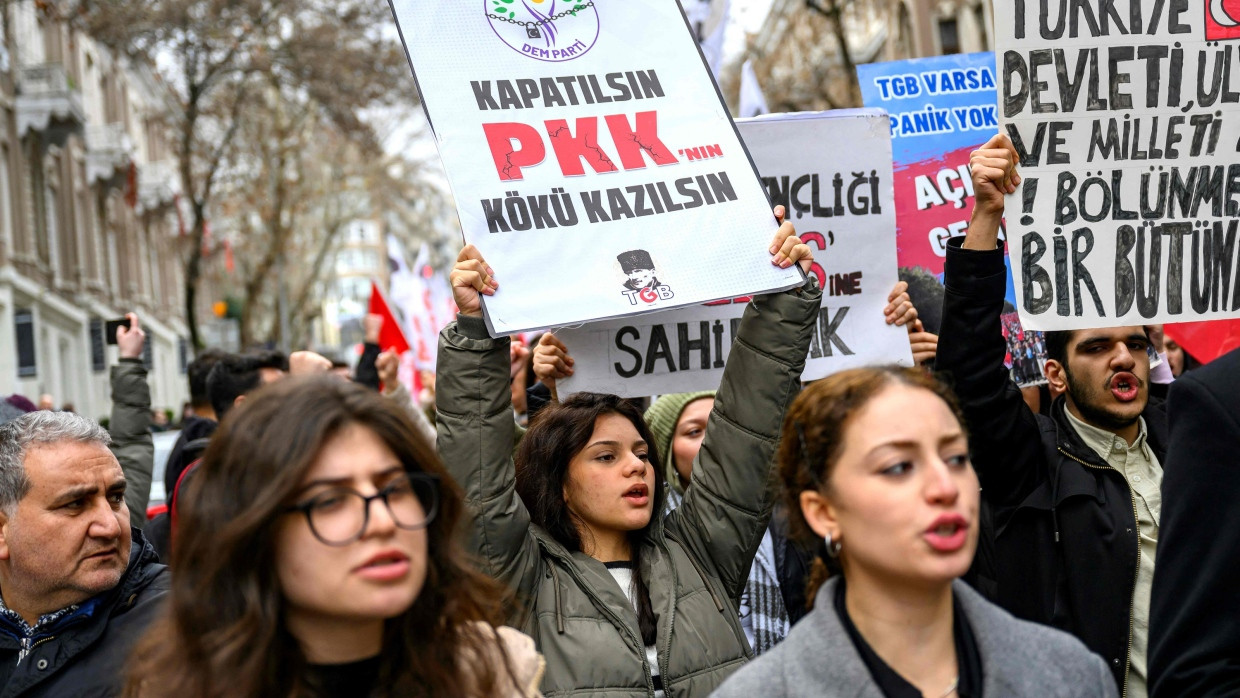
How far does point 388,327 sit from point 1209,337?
22.0 ft

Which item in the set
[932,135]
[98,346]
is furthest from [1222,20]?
A: [98,346]

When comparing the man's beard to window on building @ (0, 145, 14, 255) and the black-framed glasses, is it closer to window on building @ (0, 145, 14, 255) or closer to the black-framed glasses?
the black-framed glasses

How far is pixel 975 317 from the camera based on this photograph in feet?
11.6

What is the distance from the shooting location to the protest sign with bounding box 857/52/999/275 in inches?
209

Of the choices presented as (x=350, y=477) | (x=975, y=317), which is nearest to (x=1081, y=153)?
(x=975, y=317)

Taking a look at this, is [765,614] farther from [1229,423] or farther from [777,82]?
[777,82]

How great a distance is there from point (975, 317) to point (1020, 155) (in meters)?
0.62

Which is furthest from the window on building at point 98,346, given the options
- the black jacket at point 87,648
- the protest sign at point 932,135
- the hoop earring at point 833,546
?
the hoop earring at point 833,546

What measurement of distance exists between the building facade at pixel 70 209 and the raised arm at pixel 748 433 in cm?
1117

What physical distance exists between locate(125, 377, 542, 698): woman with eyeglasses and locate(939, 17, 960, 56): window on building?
2879 cm

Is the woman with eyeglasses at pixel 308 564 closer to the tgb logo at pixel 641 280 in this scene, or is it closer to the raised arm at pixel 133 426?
the tgb logo at pixel 641 280

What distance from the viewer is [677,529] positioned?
378cm

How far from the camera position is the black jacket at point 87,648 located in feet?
11.0

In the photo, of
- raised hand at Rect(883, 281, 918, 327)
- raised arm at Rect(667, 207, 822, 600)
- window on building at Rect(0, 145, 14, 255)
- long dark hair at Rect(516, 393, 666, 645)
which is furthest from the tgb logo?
window on building at Rect(0, 145, 14, 255)
